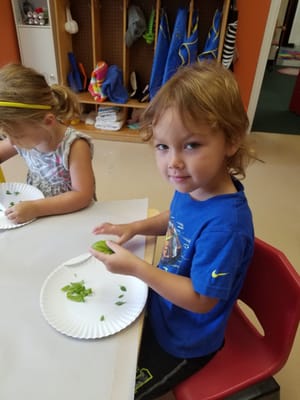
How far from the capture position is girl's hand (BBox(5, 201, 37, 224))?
89cm

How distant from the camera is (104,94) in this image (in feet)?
9.18

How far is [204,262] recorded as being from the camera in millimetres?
607

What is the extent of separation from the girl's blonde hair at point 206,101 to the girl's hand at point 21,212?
466mm

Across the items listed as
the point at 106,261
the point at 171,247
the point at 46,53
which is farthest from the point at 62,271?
the point at 46,53

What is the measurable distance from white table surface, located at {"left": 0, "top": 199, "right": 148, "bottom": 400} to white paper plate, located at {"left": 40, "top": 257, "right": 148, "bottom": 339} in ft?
0.05

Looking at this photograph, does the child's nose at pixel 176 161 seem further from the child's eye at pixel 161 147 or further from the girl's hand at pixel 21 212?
the girl's hand at pixel 21 212

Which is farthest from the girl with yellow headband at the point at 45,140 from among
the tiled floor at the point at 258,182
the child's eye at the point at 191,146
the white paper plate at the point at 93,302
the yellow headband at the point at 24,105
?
the tiled floor at the point at 258,182

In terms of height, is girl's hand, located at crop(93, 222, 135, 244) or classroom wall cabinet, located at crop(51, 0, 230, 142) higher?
classroom wall cabinet, located at crop(51, 0, 230, 142)

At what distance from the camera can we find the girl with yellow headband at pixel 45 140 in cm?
93

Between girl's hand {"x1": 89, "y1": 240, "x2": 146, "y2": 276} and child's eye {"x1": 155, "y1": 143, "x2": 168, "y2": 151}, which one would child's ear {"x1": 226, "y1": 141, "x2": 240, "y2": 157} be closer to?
child's eye {"x1": 155, "y1": 143, "x2": 168, "y2": 151}

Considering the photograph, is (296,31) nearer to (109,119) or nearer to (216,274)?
(109,119)

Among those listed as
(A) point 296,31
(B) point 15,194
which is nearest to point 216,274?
(B) point 15,194

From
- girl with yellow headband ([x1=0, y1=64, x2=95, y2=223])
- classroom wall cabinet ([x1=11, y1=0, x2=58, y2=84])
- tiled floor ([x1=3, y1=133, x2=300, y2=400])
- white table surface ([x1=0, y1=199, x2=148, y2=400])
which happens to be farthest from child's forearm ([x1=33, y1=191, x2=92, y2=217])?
classroom wall cabinet ([x1=11, y1=0, x2=58, y2=84])

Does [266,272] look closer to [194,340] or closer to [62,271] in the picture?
[194,340]
